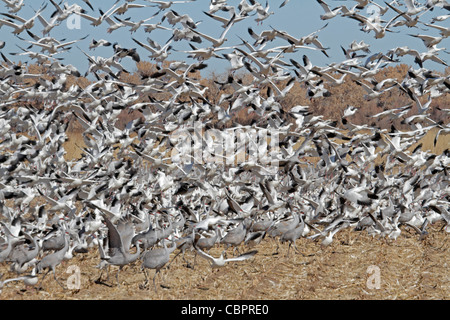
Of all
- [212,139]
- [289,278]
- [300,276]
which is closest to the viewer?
[289,278]

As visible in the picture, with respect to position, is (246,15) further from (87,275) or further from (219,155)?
(87,275)

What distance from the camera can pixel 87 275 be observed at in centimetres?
991

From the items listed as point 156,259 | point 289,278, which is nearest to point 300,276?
point 289,278

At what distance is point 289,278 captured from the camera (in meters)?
10.1

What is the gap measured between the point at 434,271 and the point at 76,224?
6503mm

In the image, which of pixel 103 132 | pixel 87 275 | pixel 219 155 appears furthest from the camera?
pixel 103 132

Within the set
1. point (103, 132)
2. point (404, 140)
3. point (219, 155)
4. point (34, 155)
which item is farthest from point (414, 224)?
point (34, 155)

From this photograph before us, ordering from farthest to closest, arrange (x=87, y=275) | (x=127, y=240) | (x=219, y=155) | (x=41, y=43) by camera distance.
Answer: (x=41, y=43), (x=219, y=155), (x=87, y=275), (x=127, y=240)

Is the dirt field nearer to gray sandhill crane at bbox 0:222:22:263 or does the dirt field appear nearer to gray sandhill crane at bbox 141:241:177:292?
gray sandhill crane at bbox 141:241:177:292

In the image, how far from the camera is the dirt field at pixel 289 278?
354 inches

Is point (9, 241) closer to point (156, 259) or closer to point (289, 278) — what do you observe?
point (156, 259)

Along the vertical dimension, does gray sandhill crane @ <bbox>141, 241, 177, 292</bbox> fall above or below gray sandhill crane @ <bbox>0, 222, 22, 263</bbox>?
below

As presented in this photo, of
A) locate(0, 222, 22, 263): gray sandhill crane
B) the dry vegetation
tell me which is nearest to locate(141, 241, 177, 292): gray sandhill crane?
the dry vegetation

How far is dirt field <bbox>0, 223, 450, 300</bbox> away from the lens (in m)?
8.99
